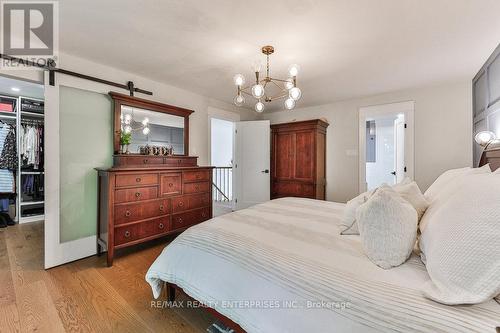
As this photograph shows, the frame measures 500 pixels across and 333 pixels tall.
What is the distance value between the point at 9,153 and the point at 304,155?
5.15 metres

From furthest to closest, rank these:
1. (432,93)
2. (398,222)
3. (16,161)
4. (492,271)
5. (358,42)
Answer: (16,161), (432,93), (358,42), (398,222), (492,271)

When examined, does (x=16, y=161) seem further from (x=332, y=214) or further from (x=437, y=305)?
(x=437, y=305)

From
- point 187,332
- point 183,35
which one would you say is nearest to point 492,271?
point 187,332

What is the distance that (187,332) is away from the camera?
1413 mm

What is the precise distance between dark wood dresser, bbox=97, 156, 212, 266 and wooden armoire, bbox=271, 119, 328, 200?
5.58 ft

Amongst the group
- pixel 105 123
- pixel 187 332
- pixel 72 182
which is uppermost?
pixel 105 123

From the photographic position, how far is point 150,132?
120 inches

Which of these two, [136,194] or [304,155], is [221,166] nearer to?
[304,155]

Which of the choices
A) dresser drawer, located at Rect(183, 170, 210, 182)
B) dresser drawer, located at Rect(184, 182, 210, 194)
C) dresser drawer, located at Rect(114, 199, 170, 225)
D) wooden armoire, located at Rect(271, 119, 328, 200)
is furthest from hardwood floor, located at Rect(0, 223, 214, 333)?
wooden armoire, located at Rect(271, 119, 328, 200)

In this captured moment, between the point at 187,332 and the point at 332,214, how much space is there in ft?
4.80

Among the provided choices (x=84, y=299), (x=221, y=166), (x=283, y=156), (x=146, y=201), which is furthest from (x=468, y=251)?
(x=221, y=166)

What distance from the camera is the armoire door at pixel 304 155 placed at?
387cm

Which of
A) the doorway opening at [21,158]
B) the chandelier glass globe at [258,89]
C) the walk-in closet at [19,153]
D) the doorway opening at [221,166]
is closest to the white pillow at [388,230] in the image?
the chandelier glass globe at [258,89]

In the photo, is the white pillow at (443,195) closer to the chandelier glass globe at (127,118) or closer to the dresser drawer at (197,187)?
the dresser drawer at (197,187)
